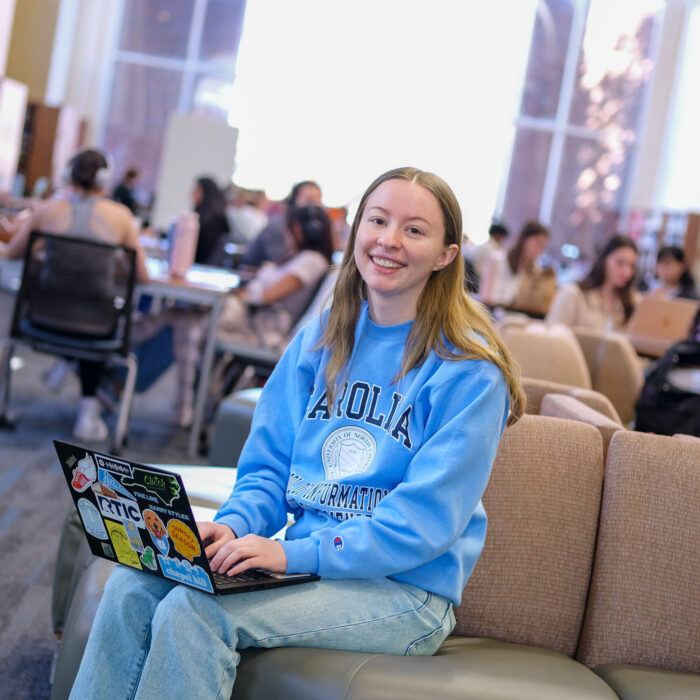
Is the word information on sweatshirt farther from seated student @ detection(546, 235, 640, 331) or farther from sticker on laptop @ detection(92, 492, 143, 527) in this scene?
seated student @ detection(546, 235, 640, 331)

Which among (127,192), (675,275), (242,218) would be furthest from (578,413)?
(127,192)

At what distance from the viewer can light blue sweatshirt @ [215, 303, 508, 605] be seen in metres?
1.69

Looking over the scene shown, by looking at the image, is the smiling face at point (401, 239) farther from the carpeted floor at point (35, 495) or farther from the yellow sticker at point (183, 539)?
the carpeted floor at point (35, 495)

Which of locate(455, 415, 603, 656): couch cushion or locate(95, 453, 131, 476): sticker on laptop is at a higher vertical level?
locate(95, 453, 131, 476): sticker on laptop

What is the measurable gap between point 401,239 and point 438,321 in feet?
0.54

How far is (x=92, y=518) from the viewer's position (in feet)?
5.52

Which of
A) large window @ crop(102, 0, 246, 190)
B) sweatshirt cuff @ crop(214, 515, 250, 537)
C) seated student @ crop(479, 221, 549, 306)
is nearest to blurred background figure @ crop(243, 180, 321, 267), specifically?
seated student @ crop(479, 221, 549, 306)

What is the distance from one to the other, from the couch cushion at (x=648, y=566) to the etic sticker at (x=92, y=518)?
96cm

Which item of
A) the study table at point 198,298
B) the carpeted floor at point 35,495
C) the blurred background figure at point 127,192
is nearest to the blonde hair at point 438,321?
the carpeted floor at point 35,495

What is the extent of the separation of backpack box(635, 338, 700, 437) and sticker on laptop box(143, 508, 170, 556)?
102 inches

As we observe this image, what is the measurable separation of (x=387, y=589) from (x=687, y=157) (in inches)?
477

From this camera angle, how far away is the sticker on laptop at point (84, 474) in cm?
162

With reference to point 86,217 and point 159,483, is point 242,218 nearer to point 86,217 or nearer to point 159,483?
point 86,217

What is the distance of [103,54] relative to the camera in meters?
13.6
